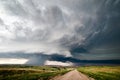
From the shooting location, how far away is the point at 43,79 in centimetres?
5747
